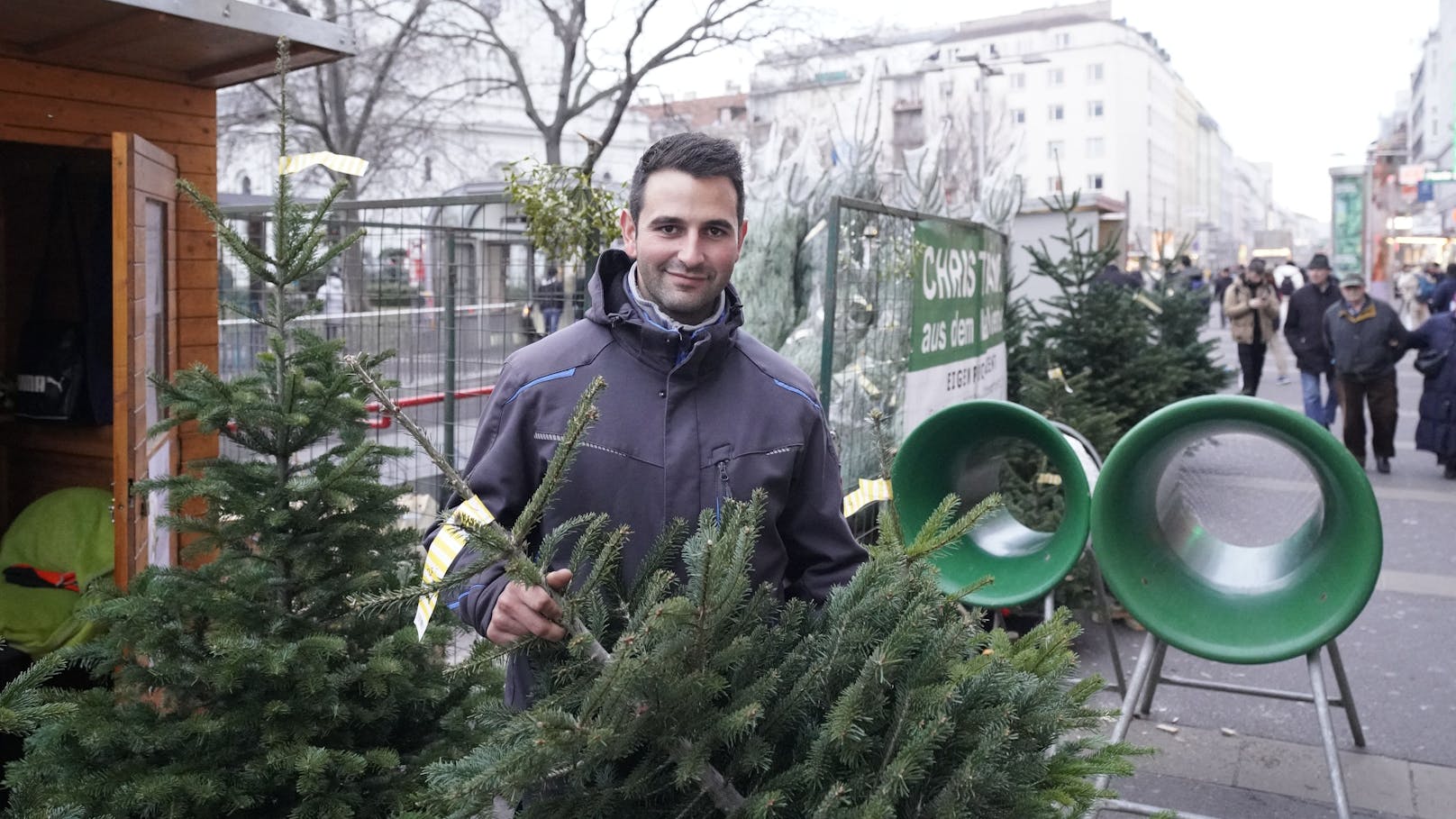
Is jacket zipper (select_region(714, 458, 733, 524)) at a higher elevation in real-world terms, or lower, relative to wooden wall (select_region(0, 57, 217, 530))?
lower

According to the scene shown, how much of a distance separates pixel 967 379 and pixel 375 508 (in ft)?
14.2

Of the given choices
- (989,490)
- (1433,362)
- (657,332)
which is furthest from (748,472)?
(1433,362)

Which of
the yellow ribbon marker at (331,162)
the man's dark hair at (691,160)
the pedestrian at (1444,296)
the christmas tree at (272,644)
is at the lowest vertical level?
the christmas tree at (272,644)

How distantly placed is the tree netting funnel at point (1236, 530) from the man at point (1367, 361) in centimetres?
801

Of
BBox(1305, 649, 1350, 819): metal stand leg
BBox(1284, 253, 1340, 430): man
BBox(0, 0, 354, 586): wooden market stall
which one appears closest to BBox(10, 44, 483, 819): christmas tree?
BBox(0, 0, 354, 586): wooden market stall

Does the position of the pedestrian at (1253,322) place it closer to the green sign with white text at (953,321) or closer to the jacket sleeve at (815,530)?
the green sign with white text at (953,321)

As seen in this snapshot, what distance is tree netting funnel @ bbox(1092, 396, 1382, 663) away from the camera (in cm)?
379

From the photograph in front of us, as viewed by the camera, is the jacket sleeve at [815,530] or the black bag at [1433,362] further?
the black bag at [1433,362]

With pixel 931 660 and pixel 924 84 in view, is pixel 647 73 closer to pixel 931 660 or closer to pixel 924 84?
pixel 931 660

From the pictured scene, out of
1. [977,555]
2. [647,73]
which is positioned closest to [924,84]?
[647,73]

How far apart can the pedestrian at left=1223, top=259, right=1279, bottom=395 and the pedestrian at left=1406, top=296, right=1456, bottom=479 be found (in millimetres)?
4179

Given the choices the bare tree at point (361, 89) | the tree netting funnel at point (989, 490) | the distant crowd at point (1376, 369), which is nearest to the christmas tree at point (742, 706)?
the tree netting funnel at point (989, 490)

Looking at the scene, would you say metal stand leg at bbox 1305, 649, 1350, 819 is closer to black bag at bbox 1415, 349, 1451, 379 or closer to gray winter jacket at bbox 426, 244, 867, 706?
gray winter jacket at bbox 426, 244, 867, 706

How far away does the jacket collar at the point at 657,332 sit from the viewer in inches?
86.0
